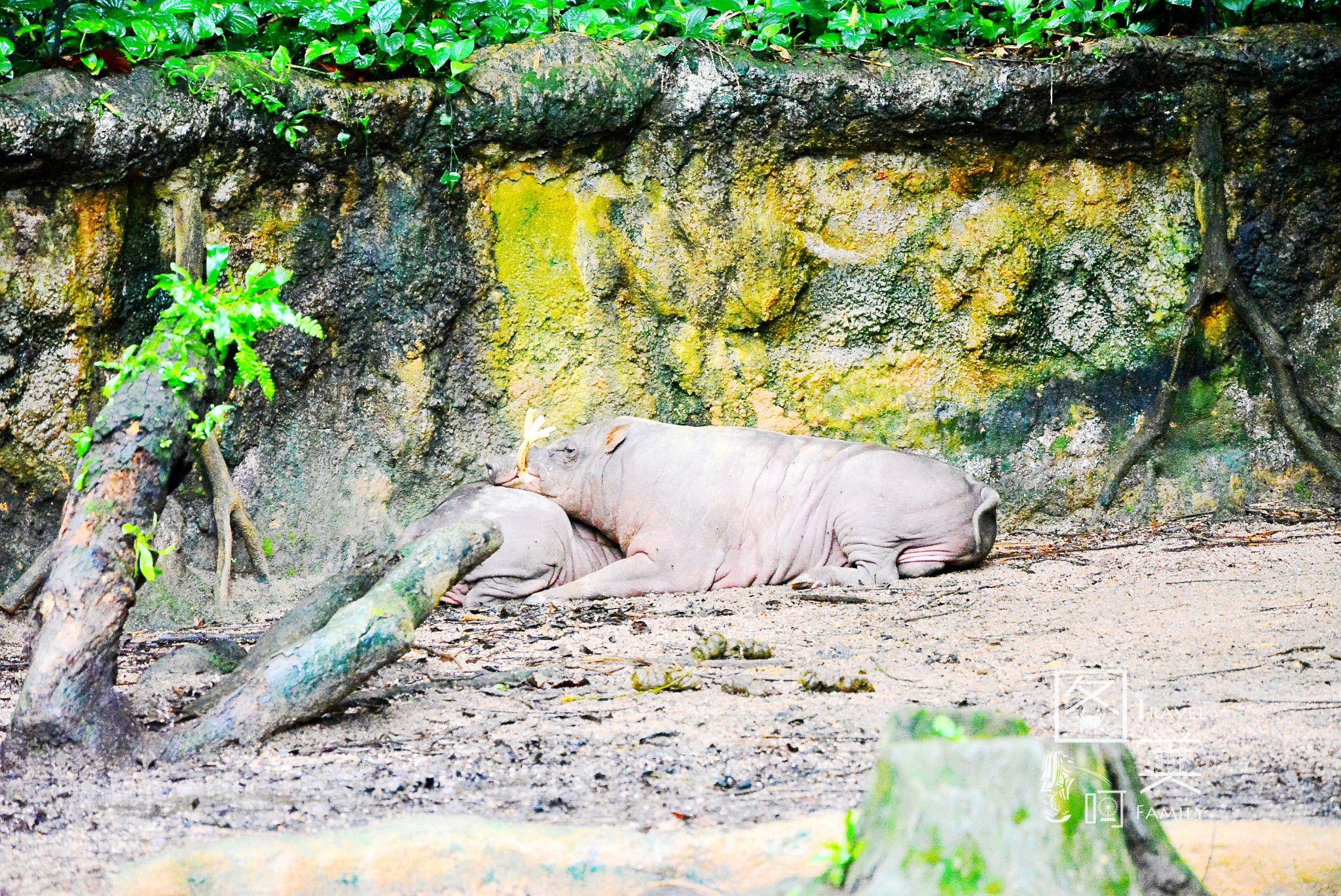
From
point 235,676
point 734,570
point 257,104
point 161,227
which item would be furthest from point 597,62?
point 235,676

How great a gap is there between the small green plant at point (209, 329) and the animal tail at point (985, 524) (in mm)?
3824

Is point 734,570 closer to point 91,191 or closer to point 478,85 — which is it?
point 478,85

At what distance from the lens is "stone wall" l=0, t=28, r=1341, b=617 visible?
21.1 feet

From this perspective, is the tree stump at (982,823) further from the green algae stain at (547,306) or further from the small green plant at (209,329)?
the green algae stain at (547,306)

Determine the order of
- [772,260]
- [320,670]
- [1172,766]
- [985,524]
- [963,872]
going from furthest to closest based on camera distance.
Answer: [772,260] < [985,524] < [320,670] < [1172,766] < [963,872]

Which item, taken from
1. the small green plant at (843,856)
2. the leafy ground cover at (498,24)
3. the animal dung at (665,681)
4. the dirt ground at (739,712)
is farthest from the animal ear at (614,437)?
the small green plant at (843,856)

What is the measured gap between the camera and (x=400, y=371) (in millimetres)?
6656

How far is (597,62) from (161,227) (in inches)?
89.2

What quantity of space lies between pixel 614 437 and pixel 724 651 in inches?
102

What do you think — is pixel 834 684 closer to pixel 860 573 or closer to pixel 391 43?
pixel 860 573

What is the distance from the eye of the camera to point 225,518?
20.0 feet

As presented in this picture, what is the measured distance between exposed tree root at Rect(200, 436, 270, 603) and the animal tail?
3452 mm

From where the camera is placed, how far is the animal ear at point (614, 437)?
680 centimetres

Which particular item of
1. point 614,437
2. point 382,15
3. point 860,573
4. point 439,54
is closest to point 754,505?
point 860,573
